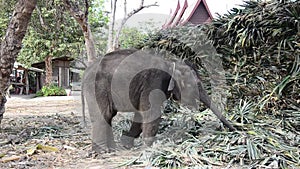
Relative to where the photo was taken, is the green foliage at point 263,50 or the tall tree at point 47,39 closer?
the green foliage at point 263,50

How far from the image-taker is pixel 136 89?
4168 millimetres

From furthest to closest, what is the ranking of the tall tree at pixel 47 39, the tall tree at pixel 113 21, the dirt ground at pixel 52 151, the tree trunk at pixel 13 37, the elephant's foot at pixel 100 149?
1. the tall tree at pixel 47 39
2. the tall tree at pixel 113 21
3. the tree trunk at pixel 13 37
4. the elephant's foot at pixel 100 149
5. the dirt ground at pixel 52 151

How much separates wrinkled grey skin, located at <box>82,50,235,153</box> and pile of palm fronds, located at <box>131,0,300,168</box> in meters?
0.47

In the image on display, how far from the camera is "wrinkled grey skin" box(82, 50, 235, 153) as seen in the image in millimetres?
4141

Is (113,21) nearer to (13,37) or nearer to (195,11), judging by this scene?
(195,11)

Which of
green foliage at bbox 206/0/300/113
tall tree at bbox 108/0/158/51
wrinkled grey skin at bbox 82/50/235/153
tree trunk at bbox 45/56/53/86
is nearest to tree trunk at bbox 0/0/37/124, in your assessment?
wrinkled grey skin at bbox 82/50/235/153

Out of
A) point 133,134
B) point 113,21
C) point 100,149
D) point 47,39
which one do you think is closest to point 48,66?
point 47,39

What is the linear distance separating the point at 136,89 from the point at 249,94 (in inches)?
73.9

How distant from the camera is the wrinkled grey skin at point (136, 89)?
4141 mm

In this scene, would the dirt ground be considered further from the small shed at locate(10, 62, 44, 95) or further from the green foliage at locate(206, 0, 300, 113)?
the small shed at locate(10, 62, 44, 95)

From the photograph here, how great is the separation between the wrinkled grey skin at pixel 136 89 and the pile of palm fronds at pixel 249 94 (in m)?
0.47

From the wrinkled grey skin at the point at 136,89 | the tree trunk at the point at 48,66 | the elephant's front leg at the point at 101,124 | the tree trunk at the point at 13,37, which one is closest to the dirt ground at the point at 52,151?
the elephant's front leg at the point at 101,124

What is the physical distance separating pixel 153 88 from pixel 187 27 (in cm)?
261

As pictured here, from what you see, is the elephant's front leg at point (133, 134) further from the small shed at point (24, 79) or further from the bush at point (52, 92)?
the small shed at point (24, 79)
